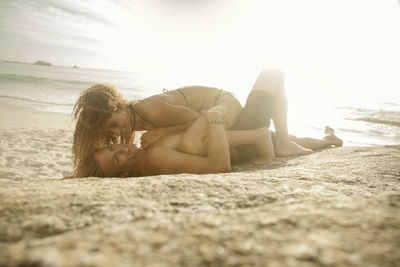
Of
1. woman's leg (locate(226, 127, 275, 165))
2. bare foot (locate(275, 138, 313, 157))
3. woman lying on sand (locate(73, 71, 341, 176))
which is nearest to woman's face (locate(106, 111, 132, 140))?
woman lying on sand (locate(73, 71, 341, 176))

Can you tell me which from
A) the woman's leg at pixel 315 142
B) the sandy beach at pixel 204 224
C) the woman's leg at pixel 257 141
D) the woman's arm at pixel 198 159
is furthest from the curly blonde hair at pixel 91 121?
the woman's leg at pixel 315 142

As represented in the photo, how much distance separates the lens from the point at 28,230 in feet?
2.44

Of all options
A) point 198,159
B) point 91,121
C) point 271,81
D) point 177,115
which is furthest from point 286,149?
point 91,121

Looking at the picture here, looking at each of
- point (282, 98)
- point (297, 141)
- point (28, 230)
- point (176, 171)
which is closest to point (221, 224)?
point (28, 230)

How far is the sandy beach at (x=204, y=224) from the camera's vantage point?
53 cm

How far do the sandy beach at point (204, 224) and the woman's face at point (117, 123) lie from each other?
1.57m

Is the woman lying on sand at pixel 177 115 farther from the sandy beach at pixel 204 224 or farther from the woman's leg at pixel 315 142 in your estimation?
the sandy beach at pixel 204 224

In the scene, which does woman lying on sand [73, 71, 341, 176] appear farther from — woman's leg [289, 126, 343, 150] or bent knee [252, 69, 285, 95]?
woman's leg [289, 126, 343, 150]

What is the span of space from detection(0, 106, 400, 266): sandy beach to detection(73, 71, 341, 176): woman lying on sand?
142 centimetres

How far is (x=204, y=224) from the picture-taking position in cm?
70

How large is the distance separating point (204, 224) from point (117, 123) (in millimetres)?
2246

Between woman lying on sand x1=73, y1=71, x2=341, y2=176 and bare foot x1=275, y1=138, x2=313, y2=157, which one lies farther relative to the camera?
bare foot x1=275, y1=138, x2=313, y2=157

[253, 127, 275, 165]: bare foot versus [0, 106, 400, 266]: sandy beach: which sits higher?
[0, 106, 400, 266]: sandy beach

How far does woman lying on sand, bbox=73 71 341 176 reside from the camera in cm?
262
